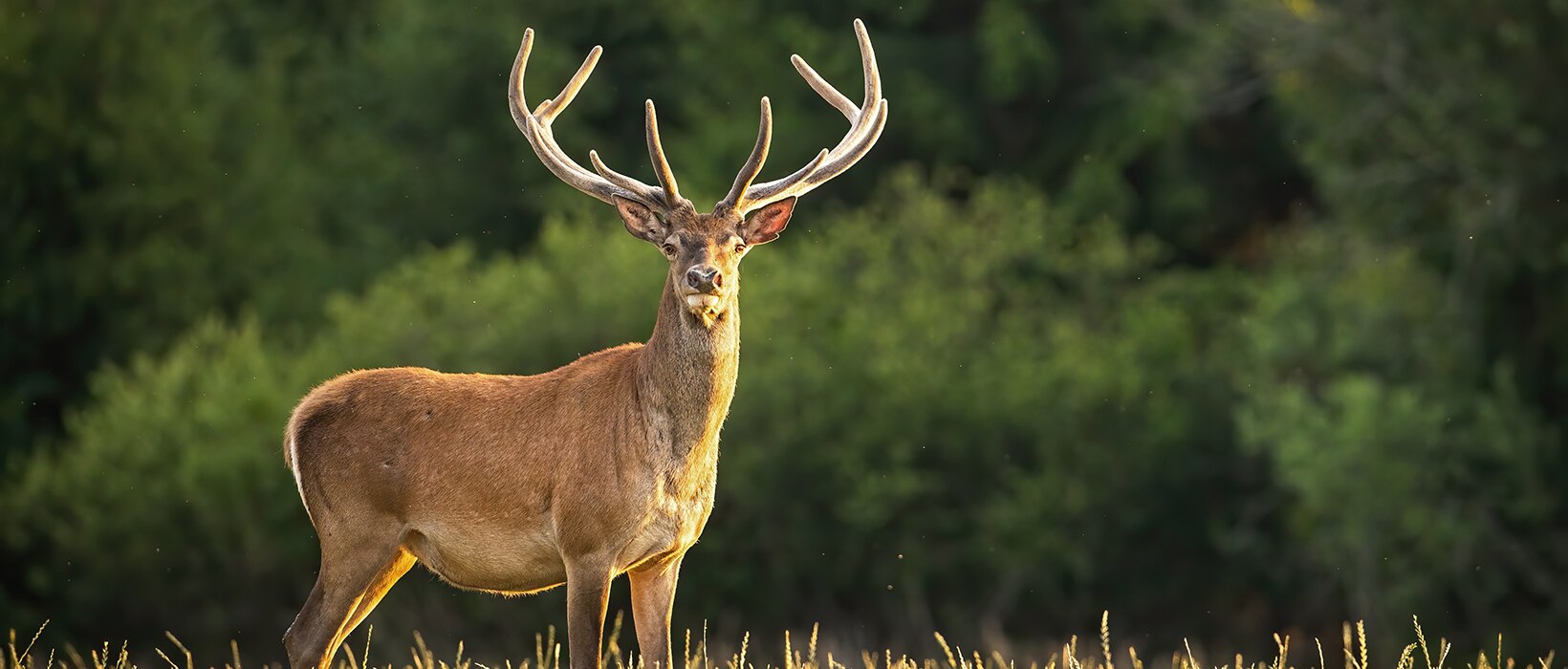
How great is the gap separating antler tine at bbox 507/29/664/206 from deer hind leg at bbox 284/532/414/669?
4.86 feet

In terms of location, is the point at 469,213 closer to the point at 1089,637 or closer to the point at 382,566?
the point at 1089,637

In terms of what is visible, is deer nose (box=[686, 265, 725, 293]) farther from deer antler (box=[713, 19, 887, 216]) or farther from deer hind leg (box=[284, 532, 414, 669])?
deer hind leg (box=[284, 532, 414, 669])

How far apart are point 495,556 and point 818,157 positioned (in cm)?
189

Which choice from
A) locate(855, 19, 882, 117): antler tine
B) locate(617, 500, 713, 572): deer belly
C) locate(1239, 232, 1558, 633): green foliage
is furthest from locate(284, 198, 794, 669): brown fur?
locate(1239, 232, 1558, 633): green foliage

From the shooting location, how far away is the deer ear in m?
8.48

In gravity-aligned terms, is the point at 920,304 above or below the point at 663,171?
below

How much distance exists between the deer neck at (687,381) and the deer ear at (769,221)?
31cm

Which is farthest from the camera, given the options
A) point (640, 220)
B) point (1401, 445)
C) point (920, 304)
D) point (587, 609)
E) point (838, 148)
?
point (920, 304)

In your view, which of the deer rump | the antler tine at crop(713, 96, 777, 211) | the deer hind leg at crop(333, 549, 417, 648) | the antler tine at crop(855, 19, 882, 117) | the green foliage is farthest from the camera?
the green foliage

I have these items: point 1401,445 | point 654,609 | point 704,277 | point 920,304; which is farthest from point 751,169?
point 920,304

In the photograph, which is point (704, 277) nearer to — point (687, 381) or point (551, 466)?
point (687, 381)

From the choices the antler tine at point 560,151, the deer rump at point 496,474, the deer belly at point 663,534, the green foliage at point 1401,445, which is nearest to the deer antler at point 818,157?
the antler tine at point 560,151

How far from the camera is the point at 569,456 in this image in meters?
8.27

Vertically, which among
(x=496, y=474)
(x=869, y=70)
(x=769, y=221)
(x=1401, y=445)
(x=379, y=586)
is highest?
(x=869, y=70)
